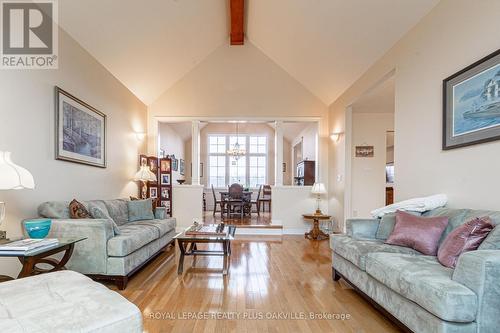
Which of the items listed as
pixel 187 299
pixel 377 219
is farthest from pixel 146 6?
pixel 377 219

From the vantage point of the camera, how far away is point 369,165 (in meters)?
5.66

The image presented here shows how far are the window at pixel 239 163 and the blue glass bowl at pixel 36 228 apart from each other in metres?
8.06

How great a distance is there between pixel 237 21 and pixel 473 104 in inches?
161

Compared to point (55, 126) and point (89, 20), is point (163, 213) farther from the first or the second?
point (89, 20)

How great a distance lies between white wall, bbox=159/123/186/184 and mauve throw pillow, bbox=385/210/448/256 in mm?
6040

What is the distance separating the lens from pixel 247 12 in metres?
5.02

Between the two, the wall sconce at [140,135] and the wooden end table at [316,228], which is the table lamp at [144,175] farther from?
the wooden end table at [316,228]

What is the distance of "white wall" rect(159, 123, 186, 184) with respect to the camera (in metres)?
7.44

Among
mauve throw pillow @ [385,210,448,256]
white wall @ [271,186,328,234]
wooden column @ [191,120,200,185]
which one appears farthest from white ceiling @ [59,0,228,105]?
mauve throw pillow @ [385,210,448,256]

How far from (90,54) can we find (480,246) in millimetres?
4684

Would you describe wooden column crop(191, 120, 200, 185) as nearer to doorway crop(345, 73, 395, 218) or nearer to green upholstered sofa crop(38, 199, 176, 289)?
green upholstered sofa crop(38, 199, 176, 289)

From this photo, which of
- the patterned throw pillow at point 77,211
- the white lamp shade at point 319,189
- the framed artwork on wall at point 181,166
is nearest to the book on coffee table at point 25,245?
the patterned throw pillow at point 77,211

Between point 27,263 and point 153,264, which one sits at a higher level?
point 27,263

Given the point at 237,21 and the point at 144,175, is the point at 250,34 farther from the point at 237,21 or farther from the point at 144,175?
the point at 144,175
